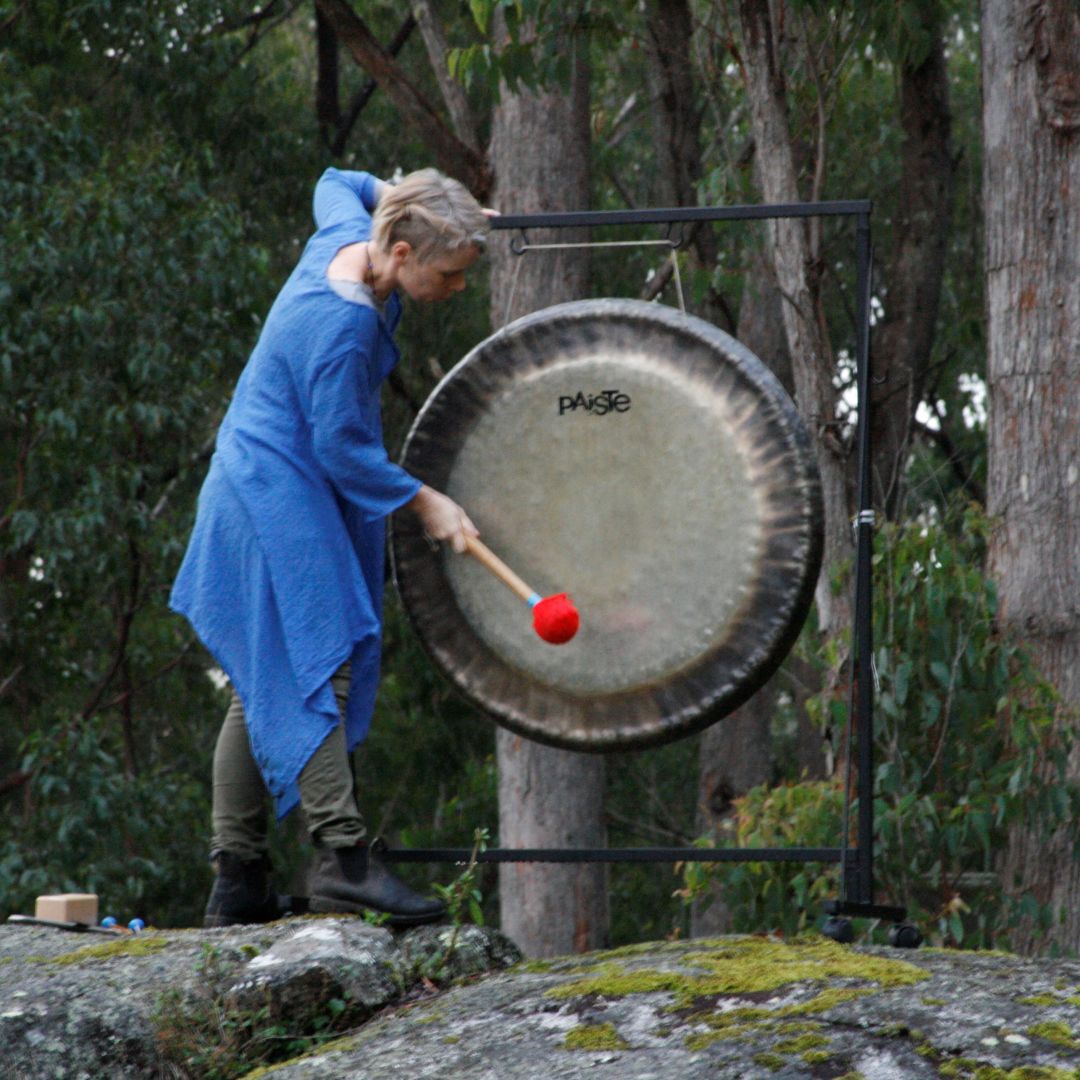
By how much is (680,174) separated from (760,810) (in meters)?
4.81

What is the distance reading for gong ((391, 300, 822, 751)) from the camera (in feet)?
13.3

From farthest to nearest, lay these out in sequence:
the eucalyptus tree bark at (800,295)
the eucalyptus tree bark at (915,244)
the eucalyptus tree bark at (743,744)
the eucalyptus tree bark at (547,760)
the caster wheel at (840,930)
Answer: the eucalyptus tree bark at (743,744), the eucalyptus tree bark at (915,244), the eucalyptus tree bark at (547,760), the eucalyptus tree bark at (800,295), the caster wheel at (840,930)

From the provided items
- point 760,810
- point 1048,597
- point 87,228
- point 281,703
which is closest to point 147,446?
point 87,228

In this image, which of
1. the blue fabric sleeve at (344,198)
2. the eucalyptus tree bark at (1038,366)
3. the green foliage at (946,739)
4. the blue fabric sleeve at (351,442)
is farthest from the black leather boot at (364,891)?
the eucalyptus tree bark at (1038,366)

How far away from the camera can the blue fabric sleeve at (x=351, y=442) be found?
3793mm

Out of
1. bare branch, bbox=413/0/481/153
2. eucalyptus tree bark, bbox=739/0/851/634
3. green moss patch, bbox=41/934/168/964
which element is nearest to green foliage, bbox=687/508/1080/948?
eucalyptus tree bark, bbox=739/0/851/634

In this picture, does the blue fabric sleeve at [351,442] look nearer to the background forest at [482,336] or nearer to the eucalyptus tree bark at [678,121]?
the background forest at [482,336]

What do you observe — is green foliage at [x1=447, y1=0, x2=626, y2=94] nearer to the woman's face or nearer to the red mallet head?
the woman's face

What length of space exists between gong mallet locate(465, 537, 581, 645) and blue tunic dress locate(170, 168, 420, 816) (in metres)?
0.20

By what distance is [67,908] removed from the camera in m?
4.14

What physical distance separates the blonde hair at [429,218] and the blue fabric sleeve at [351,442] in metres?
0.25

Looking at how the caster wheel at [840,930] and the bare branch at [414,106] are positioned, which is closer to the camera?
the caster wheel at [840,930]

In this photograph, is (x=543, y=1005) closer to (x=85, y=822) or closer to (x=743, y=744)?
(x=85, y=822)

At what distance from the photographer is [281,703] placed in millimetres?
3877
